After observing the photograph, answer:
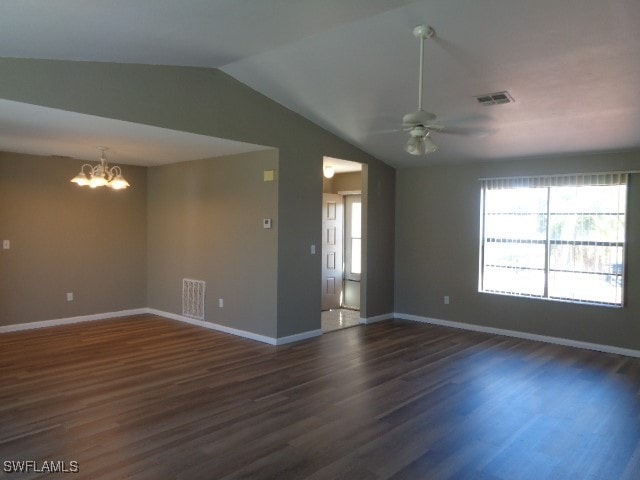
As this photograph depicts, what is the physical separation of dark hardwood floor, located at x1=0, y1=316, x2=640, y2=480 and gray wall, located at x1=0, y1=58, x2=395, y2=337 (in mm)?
1082

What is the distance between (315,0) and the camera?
316cm

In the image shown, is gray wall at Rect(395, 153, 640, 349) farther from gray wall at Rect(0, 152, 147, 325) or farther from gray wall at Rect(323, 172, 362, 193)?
gray wall at Rect(0, 152, 147, 325)

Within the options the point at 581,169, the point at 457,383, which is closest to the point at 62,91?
the point at 457,383

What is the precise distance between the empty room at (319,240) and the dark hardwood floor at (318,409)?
0.09ft

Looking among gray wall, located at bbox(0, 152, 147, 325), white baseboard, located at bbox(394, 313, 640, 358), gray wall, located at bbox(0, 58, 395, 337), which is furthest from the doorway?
gray wall, located at bbox(0, 152, 147, 325)

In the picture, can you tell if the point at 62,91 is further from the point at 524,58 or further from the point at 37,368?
the point at 524,58

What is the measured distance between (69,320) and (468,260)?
18.8ft

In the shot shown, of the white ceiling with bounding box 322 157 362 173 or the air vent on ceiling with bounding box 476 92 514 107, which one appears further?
the white ceiling with bounding box 322 157 362 173

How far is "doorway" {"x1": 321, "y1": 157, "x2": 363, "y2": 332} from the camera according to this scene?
25.5ft

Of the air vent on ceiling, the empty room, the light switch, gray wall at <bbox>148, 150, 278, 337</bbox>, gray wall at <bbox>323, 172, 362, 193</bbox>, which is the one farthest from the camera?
gray wall at <bbox>323, 172, 362, 193</bbox>

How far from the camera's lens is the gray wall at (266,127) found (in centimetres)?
380

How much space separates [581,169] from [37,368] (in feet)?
21.0

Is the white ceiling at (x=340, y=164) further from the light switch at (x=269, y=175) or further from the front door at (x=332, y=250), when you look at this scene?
the light switch at (x=269, y=175)

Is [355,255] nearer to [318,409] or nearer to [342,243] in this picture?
[342,243]
